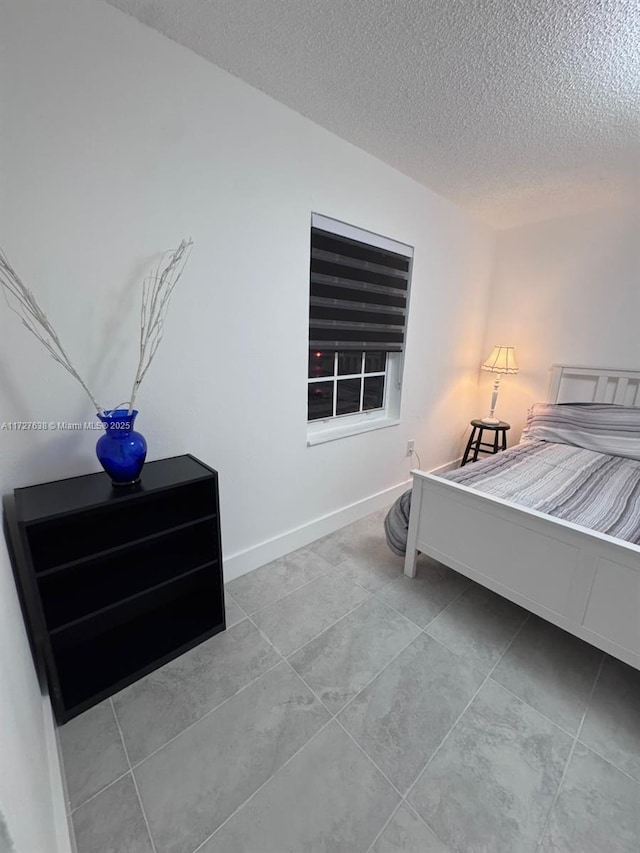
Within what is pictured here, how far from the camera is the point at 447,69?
1.40 m

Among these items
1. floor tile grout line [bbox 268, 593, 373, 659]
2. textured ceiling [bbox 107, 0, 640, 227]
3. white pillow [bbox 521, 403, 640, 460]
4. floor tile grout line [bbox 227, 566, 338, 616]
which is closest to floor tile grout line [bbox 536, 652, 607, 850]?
floor tile grout line [bbox 268, 593, 373, 659]

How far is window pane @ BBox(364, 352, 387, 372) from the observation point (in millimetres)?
2576

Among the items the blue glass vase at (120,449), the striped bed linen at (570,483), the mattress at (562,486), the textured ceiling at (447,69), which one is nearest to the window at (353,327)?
the textured ceiling at (447,69)

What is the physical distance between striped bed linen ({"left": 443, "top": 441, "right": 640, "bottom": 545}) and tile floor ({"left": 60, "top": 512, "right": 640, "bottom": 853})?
22.5 inches

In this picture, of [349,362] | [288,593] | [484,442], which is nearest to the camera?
[288,593]

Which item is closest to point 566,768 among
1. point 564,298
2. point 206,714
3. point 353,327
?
point 206,714

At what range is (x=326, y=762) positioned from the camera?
3.66 ft

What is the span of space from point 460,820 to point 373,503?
71.2 inches

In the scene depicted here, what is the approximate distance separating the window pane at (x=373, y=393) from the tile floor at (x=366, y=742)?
1.45 m

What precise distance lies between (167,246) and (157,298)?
0.70ft

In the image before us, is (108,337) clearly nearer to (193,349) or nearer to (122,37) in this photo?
(193,349)

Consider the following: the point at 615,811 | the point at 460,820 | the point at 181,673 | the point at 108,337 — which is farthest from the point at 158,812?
the point at 108,337

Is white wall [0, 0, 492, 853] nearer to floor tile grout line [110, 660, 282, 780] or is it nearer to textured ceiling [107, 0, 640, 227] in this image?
textured ceiling [107, 0, 640, 227]

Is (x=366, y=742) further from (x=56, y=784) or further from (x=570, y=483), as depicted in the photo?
(x=570, y=483)
